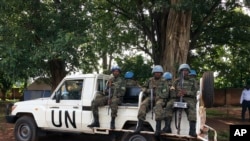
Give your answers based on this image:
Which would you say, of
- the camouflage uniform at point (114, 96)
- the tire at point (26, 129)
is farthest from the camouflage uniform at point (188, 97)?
the tire at point (26, 129)

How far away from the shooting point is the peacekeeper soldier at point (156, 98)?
7645 mm

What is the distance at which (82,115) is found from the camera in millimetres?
8734

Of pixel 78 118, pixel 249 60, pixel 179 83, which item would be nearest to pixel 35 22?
pixel 78 118

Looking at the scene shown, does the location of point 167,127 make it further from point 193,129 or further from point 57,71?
point 57,71

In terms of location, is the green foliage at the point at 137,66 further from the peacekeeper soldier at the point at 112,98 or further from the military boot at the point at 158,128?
the military boot at the point at 158,128

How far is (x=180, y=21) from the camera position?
13.9 metres

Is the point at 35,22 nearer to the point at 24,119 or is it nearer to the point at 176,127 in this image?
the point at 24,119

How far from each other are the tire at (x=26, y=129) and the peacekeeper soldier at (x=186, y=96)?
3.71 meters

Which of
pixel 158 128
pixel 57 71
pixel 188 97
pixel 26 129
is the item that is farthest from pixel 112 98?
pixel 57 71

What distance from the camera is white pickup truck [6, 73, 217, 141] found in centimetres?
793

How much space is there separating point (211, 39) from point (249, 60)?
2.84 m

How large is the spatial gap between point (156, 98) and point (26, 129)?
383cm

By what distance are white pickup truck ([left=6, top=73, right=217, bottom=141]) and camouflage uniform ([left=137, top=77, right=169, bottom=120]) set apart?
9.4 inches

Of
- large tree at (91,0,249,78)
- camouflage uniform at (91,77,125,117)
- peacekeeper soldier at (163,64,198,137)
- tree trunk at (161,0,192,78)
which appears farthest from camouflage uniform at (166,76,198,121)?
tree trunk at (161,0,192,78)
